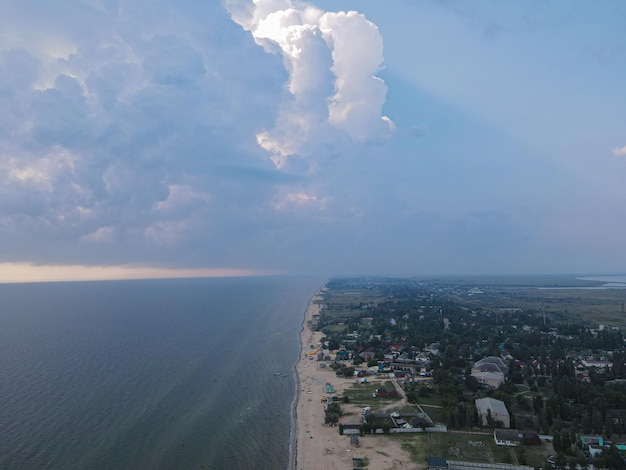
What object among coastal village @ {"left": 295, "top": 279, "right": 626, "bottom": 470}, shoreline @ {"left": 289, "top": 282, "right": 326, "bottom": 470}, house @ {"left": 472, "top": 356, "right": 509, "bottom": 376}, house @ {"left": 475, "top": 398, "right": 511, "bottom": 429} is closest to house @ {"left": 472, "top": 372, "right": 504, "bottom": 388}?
coastal village @ {"left": 295, "top": 279, "right": 626, "bottom": 470}

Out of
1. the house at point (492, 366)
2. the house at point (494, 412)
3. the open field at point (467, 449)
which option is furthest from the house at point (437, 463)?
the house at point (492, 366)

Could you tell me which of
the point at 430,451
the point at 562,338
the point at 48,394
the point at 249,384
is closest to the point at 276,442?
the point at 430,451

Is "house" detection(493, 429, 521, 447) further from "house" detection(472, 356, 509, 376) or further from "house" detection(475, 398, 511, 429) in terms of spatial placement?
"house" detection(472, 356, 509, 376)

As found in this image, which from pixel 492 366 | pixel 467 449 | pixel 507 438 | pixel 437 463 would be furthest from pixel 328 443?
pixel 492 366

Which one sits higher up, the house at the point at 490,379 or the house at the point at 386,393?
the house at the point at 490,379

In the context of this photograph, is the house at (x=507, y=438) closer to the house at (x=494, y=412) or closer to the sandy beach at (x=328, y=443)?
the house at (x=494, y=412)

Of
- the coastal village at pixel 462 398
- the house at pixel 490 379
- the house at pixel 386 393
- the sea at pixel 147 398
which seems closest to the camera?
the coastal village at pixel 462 398
